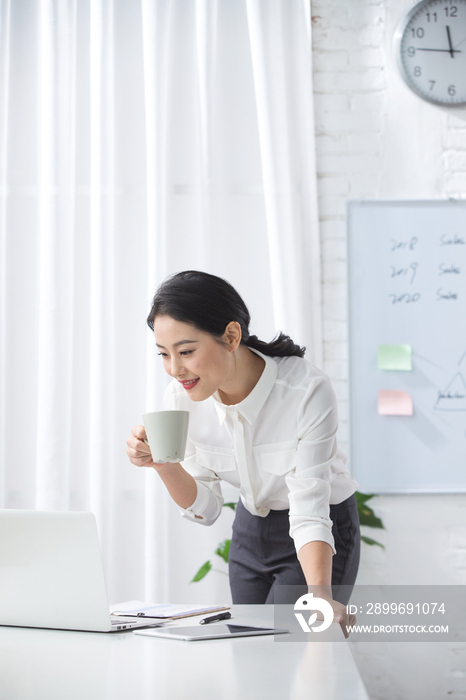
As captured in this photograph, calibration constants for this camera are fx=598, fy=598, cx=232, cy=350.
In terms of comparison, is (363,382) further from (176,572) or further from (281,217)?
(176,572)

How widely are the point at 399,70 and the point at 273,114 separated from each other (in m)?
0.52

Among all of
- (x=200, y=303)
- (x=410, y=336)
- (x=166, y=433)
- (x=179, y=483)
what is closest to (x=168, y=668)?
(x=166, y=433)

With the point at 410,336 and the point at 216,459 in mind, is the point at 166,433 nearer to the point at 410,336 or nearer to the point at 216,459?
the point at 216,459

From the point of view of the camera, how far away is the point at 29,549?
0.92m

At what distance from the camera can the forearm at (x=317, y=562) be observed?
108 centimetres

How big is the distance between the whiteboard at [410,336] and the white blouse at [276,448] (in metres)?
0.68

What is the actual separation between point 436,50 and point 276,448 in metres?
1.74

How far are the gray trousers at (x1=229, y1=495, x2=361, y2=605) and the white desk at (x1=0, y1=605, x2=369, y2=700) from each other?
497 mm

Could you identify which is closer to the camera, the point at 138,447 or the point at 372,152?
the point at 138,447

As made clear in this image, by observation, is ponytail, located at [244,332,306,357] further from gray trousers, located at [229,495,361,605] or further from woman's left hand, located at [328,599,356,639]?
woman's left hand, located at [328,599,356,639]

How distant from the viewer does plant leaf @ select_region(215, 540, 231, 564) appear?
6.47ft

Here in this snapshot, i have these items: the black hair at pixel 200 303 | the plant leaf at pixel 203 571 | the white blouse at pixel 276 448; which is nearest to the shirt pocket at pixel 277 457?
the white blouse at pixel 276 448

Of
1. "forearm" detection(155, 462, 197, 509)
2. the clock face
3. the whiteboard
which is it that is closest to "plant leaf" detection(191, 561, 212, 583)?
the whiteboard

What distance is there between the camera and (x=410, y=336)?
219 cm
